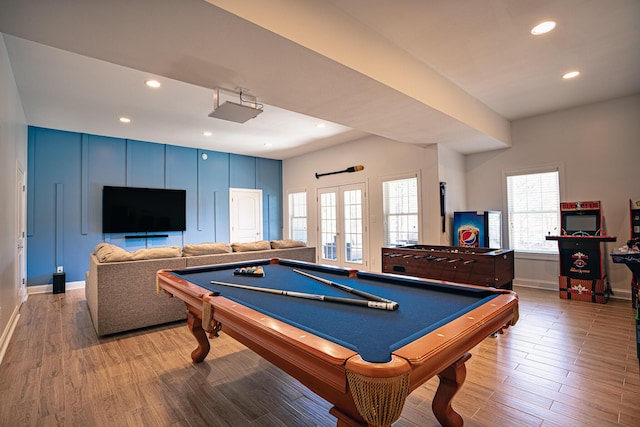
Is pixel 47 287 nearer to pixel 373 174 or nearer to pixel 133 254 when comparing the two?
pixel 133 254

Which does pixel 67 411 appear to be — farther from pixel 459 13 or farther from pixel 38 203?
pixel 38 203

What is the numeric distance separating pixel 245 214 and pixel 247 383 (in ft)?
19.4

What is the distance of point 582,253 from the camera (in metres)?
4.36

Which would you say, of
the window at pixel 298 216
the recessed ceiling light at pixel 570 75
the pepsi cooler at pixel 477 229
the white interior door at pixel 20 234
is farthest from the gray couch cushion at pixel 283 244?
the recessed ceiling light at pixel 570 75

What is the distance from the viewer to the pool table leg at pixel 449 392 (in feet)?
5.49

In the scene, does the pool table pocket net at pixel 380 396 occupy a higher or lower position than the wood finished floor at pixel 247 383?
higher

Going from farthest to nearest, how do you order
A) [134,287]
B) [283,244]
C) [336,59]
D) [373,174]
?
1. [373,174]
2. [283,244]
3. [134,287]
4. [336,59]

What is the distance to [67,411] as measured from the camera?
1.97 metres

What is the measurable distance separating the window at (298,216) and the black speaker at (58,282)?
4.71m

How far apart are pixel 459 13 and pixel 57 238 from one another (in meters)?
6.89

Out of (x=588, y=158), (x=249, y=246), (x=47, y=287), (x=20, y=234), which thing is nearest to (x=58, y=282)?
(x=47, y=287)

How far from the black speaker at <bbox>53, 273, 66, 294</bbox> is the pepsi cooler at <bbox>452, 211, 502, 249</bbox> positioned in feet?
21.9

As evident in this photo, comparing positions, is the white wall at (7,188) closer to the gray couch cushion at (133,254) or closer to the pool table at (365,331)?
the gray couch cushion at (133,254)

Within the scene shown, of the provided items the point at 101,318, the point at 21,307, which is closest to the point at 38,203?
the point at 21,307
